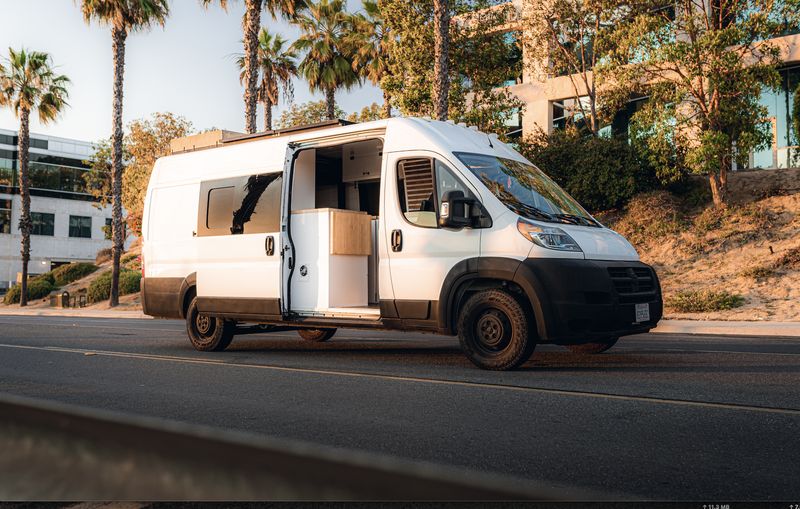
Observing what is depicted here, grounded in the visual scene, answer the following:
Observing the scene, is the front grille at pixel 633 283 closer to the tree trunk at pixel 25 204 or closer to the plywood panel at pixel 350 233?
the plywood panel at pixel 350 233

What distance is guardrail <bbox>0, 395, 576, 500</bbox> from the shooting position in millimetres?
761

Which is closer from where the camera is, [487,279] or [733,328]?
[487,279]

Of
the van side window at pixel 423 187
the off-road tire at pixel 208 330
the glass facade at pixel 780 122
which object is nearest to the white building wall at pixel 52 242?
the glass facade at pixel 780 122

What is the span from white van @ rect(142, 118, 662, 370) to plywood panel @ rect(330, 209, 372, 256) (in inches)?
0.7

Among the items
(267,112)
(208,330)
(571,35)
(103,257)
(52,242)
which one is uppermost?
(267,112)

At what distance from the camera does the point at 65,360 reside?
9.67m

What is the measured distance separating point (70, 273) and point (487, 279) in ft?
131

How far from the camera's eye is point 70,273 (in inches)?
1686

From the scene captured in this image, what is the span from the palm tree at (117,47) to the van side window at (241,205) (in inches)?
885

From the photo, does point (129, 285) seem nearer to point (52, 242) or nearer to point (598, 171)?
point (598, 171)

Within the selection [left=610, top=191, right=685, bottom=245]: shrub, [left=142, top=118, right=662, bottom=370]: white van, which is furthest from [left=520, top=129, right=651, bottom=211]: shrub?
[left=142, top=118, right=662, bottom=370]: white van

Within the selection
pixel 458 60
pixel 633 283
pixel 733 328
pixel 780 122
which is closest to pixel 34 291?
pixel 458 60

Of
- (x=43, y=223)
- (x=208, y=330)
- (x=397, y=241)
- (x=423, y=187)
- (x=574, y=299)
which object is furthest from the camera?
(x=43, y=223)

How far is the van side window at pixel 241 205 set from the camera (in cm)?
990
